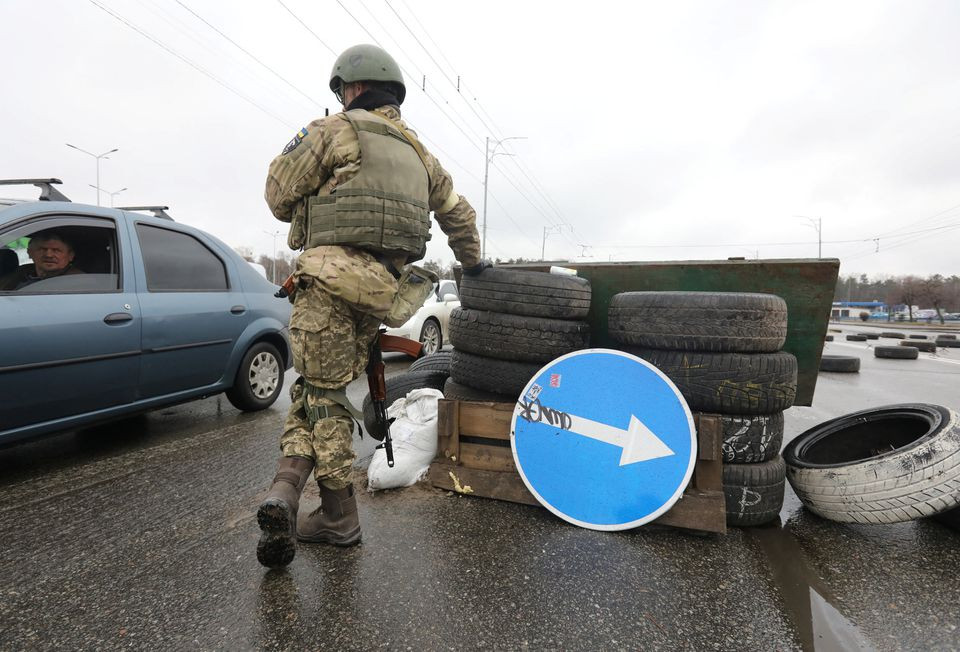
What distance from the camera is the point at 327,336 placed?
6.88ft

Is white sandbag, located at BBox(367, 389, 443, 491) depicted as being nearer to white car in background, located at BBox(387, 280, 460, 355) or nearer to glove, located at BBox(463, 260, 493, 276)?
glove, located at BBox(463, 260, 493, 276)

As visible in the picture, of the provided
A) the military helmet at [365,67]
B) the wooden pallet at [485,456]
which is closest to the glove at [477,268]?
the wooden pallet at [485,456]

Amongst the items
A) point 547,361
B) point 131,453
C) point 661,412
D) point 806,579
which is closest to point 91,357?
point 131,453

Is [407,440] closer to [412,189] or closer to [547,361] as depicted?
[547,361]

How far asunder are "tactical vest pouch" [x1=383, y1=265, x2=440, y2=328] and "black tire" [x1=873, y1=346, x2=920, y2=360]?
11901 mm

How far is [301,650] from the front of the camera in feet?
4.90

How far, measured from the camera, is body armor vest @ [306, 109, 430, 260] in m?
2.10

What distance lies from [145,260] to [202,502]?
193cm

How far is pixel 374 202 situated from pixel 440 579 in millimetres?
1588

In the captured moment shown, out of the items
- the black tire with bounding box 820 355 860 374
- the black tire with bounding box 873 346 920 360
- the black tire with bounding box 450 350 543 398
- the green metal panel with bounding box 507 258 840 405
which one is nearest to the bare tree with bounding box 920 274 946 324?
the black tire with bounding box 873 346 920 360

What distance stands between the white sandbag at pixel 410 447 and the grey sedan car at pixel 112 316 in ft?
Result: 5.92

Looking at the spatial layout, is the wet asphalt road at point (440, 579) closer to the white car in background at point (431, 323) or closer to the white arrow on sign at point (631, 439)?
the white arrow on sign at point (631, 439)

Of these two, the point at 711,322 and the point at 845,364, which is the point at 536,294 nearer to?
the point at 711,322

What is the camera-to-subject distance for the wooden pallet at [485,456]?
2277 mm
